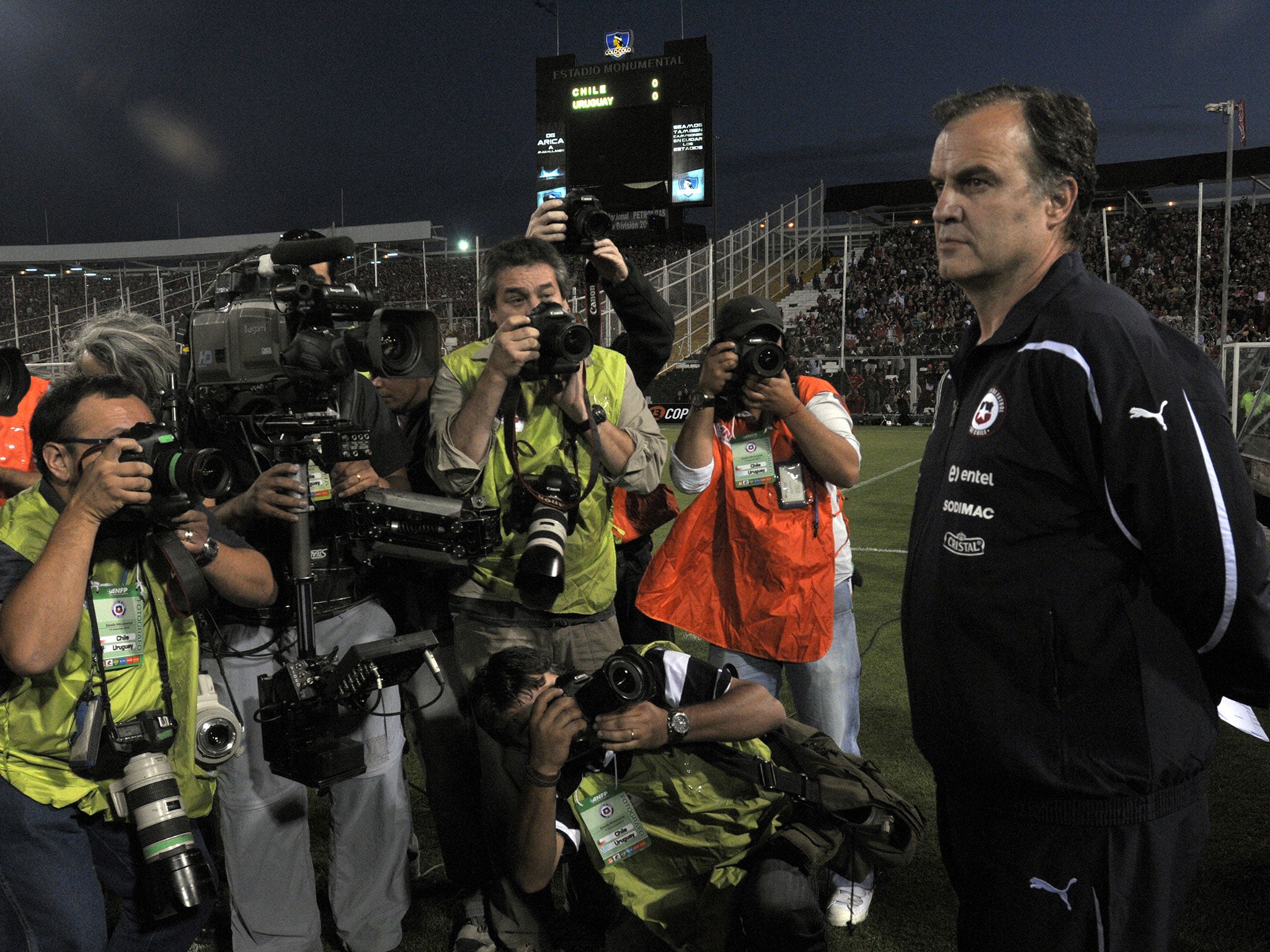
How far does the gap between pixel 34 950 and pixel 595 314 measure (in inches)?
96.9

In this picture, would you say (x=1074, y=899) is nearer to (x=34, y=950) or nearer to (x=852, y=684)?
(x=852, y=684)

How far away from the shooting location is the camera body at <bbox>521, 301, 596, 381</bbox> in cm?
262

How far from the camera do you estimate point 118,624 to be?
2250 millimetres

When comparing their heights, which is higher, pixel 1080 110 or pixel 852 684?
pixel 1080 110

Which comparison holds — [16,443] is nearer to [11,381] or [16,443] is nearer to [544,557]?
[11,381]

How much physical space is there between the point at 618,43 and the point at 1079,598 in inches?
1128

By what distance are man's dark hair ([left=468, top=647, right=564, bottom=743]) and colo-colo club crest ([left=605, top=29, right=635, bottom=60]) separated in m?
27.1

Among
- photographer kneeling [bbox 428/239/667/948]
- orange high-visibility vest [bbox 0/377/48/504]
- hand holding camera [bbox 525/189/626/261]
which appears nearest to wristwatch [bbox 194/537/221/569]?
photographer kneeling [bbox 428/239/667/948]

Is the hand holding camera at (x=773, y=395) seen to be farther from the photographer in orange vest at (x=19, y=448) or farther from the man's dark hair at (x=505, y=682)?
the photographer in orange vest at (x=19, y=448)

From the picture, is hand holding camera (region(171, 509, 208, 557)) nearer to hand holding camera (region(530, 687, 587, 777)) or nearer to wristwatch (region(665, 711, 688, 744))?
hand holding camera (region(530, 687, 587, 777))

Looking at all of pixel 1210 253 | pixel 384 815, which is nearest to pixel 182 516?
pixel 384 815

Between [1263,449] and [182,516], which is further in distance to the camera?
[1263,449]

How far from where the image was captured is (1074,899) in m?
1.49

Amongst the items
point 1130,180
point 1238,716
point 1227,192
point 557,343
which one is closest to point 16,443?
point 557,343
